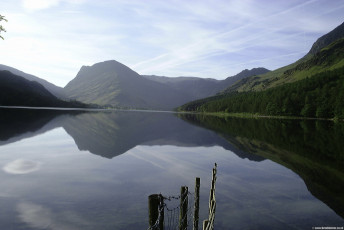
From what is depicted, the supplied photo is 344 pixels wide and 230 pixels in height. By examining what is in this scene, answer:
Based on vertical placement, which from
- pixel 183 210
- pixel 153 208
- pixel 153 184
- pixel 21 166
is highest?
pixel 153 208

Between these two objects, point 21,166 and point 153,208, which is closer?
point 153,208

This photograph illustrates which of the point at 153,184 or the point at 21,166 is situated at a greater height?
the point at 21,166

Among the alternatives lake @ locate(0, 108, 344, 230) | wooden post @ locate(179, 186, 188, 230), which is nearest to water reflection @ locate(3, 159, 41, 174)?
lake @ locate(0, 108, 344, 230)

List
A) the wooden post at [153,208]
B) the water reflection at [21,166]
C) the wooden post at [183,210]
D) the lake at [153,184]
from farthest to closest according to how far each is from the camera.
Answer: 1. the water reflection at [21,166]
2. the lake at [153,184]
3. the wooden post at [183,210]
4. the wooden post at [153,208]

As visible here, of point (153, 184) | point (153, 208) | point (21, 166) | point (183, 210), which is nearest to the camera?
point (153, 208)

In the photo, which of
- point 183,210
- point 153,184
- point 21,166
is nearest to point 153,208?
point 183,210

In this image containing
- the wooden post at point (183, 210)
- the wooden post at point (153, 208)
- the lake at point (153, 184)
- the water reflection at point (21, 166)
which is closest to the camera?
the wooden post at point (153, 208)

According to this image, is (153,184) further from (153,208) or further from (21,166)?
(21,166)

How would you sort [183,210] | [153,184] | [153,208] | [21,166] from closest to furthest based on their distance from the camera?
1. [153,208]
2. [183,210]
3. [153,184]
4. [21,166]

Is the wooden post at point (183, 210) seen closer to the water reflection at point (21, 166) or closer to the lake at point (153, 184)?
the lake at point (153, 184)

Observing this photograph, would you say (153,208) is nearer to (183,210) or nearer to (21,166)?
(183,210)

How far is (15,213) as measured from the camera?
65.0ft

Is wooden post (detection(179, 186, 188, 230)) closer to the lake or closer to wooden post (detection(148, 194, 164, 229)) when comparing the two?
wooden post (detection(148, 194, 164, 229))

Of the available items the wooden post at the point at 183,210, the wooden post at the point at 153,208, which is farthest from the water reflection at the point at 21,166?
the wooden post at the point at 153,208
